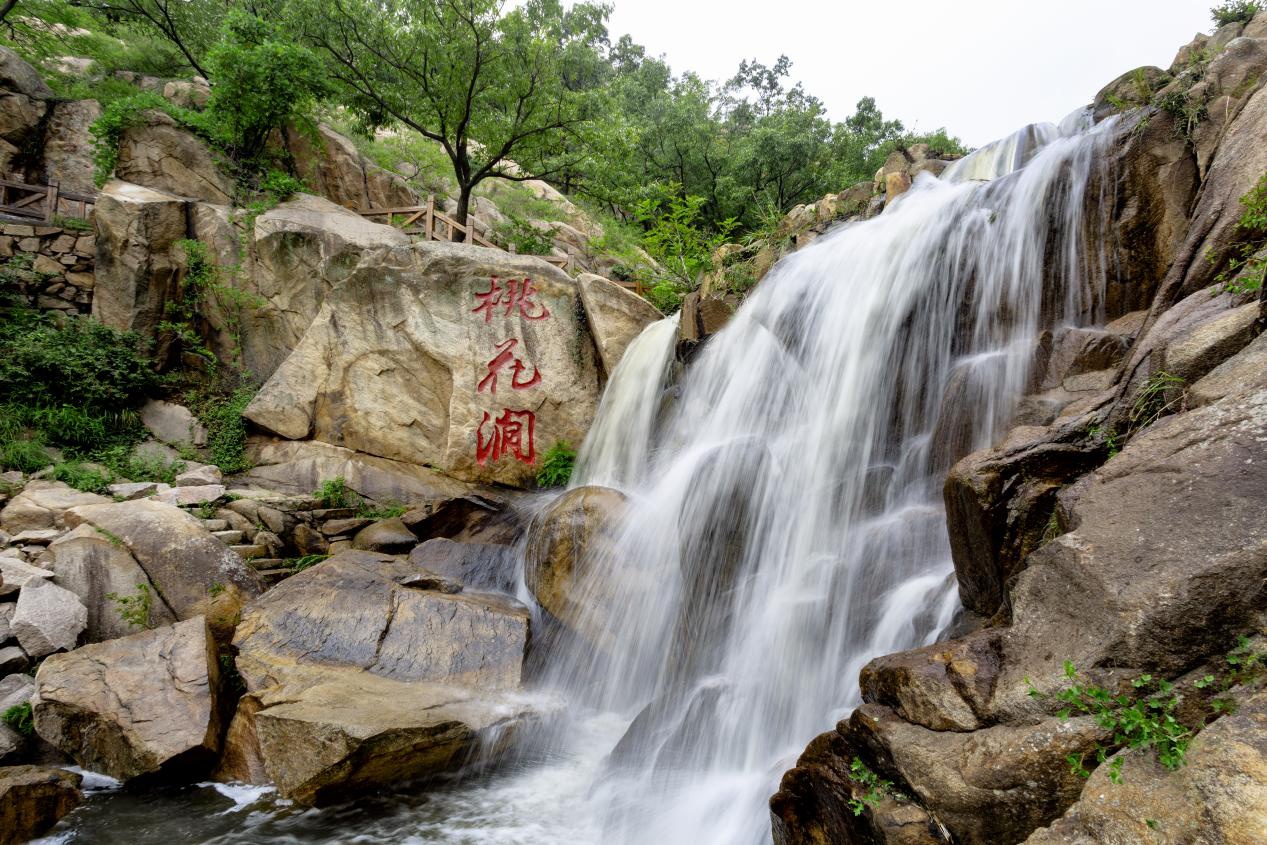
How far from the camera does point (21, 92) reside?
13.9 metres

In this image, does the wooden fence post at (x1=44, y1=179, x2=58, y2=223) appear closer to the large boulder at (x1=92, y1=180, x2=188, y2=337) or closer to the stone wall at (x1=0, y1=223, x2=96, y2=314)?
the stone wall at (x1=0, y1=223, x2=96, y2=314)

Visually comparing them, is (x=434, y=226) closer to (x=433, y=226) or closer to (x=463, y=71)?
(x=433, y=226)

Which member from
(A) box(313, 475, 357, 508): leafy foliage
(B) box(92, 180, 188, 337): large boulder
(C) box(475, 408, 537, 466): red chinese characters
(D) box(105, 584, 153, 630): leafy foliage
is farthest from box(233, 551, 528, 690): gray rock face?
(B) box(92, 180, 188, 337): large boulder

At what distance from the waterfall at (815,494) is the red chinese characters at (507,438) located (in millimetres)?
2737

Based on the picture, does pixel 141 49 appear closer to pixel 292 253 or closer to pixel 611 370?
pixel 292 253

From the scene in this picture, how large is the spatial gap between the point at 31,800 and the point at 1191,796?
615 centimetres

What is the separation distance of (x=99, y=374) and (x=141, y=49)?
1231 cm

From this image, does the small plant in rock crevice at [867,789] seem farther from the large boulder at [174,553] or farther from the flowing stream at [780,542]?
the large boulder at [174,553]

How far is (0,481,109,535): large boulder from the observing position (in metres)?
7.22

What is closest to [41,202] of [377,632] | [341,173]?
[341,173]

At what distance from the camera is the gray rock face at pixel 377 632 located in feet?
18.5

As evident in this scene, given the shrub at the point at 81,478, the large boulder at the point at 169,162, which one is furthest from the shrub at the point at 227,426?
the large boulder at the point at 169,162

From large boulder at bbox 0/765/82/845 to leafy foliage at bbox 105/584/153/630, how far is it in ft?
5.25

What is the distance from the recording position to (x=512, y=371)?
10625 mm
